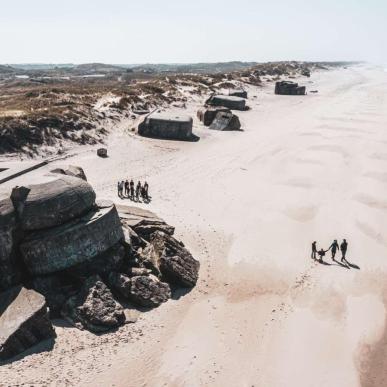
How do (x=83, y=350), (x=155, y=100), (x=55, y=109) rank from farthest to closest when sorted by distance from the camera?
(x=155, y=100) < (x=55, y=109) < (x=83, y=350)

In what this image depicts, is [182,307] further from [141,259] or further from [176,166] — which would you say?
[176,166]

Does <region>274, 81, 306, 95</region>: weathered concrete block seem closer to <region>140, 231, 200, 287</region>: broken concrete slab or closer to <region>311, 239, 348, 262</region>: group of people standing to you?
<region>311, 239, 348, 262</region>: group of people standing

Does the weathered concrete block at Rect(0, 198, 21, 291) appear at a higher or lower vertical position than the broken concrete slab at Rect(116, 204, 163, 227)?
higher

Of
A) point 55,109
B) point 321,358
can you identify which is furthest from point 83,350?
point 55,109

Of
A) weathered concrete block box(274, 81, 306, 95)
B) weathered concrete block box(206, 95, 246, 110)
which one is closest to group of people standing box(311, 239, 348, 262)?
weathered concrete block box(206, 95, 246, 110)

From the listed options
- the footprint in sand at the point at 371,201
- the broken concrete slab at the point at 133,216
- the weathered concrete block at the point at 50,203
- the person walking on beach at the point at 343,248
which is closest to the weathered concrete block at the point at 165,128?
the footprint in sand at the point at 371,201

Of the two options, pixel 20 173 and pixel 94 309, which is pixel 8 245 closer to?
pixel 94 309
